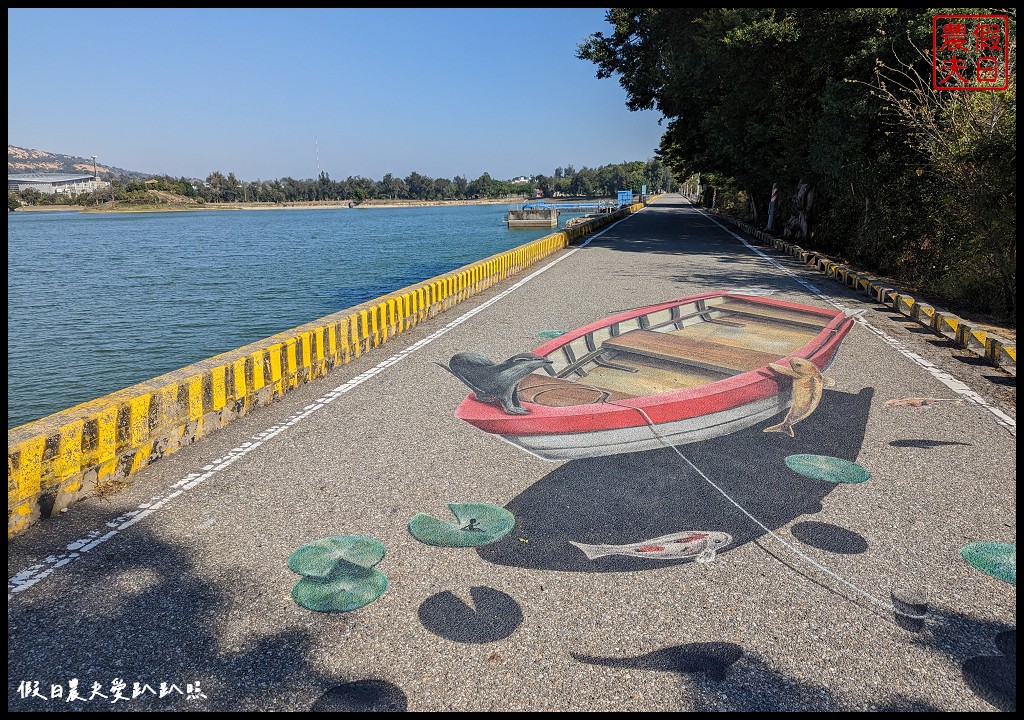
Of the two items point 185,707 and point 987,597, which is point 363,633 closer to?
point 185,707

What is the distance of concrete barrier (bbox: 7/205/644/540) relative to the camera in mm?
4148

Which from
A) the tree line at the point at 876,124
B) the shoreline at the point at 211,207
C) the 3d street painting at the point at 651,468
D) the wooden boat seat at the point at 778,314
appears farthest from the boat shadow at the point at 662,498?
the shoreline at the point at 211,207

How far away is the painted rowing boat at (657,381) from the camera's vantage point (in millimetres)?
5266

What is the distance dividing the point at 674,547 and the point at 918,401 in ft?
14.0

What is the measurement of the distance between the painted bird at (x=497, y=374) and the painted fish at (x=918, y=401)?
3581mm

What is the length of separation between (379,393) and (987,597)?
5455 millimetres

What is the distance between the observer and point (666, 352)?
7402 millimetres

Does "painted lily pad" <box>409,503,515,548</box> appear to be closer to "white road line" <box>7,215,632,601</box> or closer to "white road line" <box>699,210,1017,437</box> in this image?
"white road line" <box>7,215,632,601</box>

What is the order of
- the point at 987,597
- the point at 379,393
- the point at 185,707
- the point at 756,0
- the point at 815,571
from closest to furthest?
1. the point at 185,707
2. the point at 987,597
3. the point at 815,571
4. the point at 379,393
5. the point at 756,0

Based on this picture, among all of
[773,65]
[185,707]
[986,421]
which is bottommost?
[185,707]

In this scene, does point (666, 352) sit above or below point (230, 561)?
above

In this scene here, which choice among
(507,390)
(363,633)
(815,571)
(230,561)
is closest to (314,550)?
(230,561)

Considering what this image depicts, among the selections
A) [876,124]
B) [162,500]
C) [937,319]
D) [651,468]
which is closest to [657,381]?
[651,468]

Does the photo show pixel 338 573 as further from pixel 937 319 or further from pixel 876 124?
pixel 876 124
